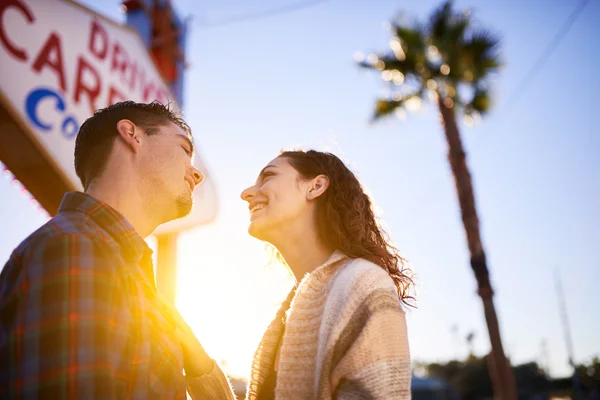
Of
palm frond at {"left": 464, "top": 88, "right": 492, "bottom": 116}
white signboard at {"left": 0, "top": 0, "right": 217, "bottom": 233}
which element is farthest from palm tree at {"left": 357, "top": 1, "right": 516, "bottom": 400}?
white signboard at {"left": 0, "top": 0, "right": 217, "bottom": 233}

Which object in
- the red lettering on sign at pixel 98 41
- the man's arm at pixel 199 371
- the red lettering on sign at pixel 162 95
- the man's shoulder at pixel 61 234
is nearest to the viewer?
the man's shoulder at pixel 61 234

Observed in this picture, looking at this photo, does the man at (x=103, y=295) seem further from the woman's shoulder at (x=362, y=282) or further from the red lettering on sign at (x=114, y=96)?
the red lettering on sign at (x=114, y=96)

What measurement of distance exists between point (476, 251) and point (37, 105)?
8236 millimetres

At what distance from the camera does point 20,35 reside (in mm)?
4371

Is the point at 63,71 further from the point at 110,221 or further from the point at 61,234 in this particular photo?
the point at 61,234

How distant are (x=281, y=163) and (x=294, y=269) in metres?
0.73

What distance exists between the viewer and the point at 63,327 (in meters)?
1.35

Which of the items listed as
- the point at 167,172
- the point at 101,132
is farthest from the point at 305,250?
the point at 101,132

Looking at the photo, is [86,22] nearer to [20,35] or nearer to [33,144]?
[20,35]

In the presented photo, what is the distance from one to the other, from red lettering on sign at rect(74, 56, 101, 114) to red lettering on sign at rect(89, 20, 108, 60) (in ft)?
0.97

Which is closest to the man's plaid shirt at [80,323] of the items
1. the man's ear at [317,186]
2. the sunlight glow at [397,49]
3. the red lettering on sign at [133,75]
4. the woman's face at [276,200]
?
the woman's face at [276,200]

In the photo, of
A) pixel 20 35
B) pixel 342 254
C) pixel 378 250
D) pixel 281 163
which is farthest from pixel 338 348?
pixel 20 35

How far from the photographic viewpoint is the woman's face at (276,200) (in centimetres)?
292

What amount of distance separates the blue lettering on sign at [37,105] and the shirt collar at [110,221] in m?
2.69
